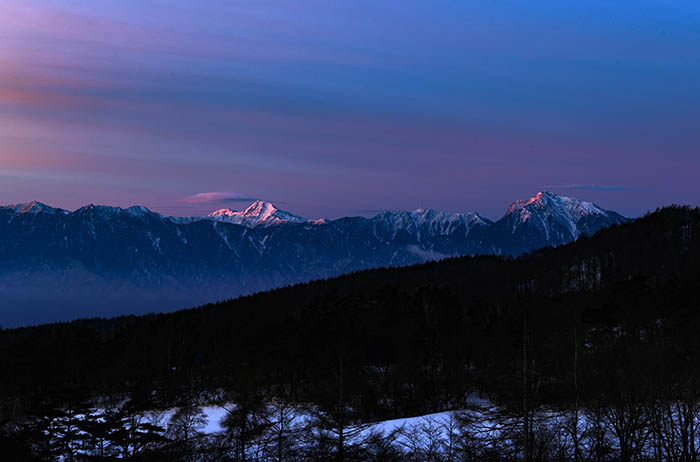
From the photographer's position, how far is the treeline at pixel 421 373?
184 feet

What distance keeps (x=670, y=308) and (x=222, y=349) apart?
89154 mm

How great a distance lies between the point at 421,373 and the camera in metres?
104

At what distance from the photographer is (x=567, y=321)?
332 feet

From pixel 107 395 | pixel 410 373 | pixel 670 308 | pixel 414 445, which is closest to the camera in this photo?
pixel 414 445

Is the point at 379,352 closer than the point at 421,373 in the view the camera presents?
No

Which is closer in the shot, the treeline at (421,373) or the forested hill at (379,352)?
the treeline at (421,373)

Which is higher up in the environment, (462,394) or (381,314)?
(381,314)

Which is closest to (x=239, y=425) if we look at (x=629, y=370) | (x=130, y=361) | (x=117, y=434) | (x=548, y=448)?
(x=117, y=434)

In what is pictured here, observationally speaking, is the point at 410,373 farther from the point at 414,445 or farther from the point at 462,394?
the point at 414,445

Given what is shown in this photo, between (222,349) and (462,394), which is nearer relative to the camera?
(462,394)

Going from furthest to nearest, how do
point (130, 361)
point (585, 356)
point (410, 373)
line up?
point (130, 361)
point (410, 373)
point (585, 356)

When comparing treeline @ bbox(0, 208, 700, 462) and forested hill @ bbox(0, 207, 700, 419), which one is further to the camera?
forested hill @ bbox(0, 207, 700, 419)

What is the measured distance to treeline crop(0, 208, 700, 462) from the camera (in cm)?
5619

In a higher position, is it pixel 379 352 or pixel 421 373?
pixel 379 352
